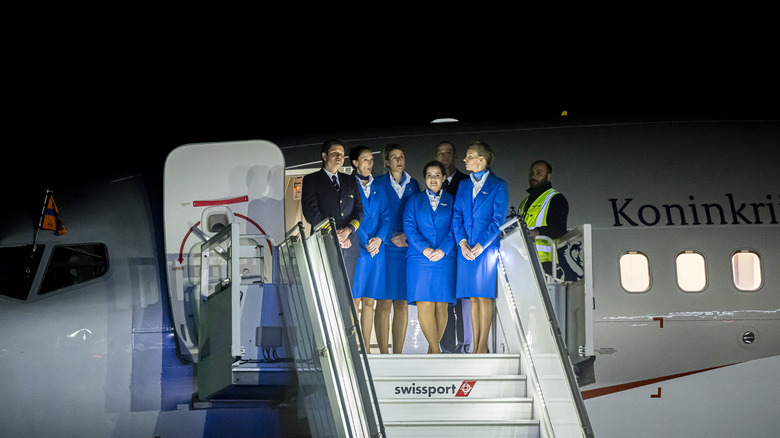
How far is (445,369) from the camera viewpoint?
670 centimetres

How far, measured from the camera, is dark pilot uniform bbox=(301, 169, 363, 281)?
7.24 meters

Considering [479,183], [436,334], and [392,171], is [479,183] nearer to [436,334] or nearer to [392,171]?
[392,171]

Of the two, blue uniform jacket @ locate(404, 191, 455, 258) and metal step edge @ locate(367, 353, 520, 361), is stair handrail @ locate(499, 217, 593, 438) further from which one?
blue uniform jacket @ locate(404, 191, 455, 258)

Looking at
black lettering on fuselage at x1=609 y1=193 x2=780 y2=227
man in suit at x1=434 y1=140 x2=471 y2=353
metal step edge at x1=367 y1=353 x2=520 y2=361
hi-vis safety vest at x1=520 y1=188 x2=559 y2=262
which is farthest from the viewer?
black lettering on fuselage at x1=609 y1=193 x2=780 y2=227

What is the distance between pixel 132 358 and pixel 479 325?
3.38 meters

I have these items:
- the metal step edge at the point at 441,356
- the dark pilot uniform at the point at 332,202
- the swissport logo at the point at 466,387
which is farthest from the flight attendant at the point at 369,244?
the swissport logo at the point at 466,387

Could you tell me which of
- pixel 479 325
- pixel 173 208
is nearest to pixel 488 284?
pixel 479 325

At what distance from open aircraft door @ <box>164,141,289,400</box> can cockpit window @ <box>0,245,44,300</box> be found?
1267 millimetres

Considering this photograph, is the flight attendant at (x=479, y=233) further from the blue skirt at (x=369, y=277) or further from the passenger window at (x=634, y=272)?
the passenger window at (x=634, y=272)

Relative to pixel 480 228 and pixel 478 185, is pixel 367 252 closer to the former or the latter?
pixel 480 228

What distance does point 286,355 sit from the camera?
23.3 ft

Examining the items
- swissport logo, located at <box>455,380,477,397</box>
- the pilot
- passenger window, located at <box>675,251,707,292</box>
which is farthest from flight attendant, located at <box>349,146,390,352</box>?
passenger window, located at <box>675,251,707,292</box>

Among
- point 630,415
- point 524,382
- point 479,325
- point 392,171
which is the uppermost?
point 392,171

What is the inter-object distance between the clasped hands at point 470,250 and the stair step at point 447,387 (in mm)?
1085
